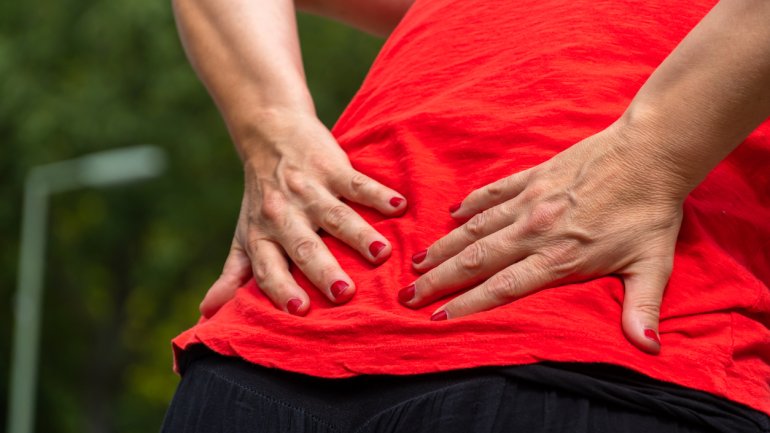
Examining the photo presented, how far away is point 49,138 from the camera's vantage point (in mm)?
15367

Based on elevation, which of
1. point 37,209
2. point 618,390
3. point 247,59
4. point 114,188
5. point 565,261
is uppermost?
point 247,59

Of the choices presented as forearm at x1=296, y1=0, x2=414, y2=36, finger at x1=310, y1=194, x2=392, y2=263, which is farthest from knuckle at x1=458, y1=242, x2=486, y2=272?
forearm at x1=296, y1=0, x2=414, y2=36

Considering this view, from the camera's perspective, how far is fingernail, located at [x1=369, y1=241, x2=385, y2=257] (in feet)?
5.15

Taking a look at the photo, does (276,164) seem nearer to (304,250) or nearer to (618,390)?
(304,250)

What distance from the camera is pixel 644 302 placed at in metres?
1.42

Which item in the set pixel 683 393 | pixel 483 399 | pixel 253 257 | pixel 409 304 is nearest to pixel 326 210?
pixel 253 257

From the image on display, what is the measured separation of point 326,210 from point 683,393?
575 millimetres

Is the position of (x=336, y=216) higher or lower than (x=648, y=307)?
higher

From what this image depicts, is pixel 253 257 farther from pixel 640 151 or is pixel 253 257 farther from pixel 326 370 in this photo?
pixel 640 151

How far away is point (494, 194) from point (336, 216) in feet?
0.85

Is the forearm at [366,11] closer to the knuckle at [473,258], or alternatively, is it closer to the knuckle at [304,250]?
the knuckle at [304,250]

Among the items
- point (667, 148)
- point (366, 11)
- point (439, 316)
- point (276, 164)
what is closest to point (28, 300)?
point (366, 11)

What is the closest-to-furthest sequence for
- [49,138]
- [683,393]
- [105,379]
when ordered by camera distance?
[683,393] < [49,138] < [105,379]

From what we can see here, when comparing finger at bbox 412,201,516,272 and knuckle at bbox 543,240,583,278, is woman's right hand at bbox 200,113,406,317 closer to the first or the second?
finger at bbox 412,201,516,272
